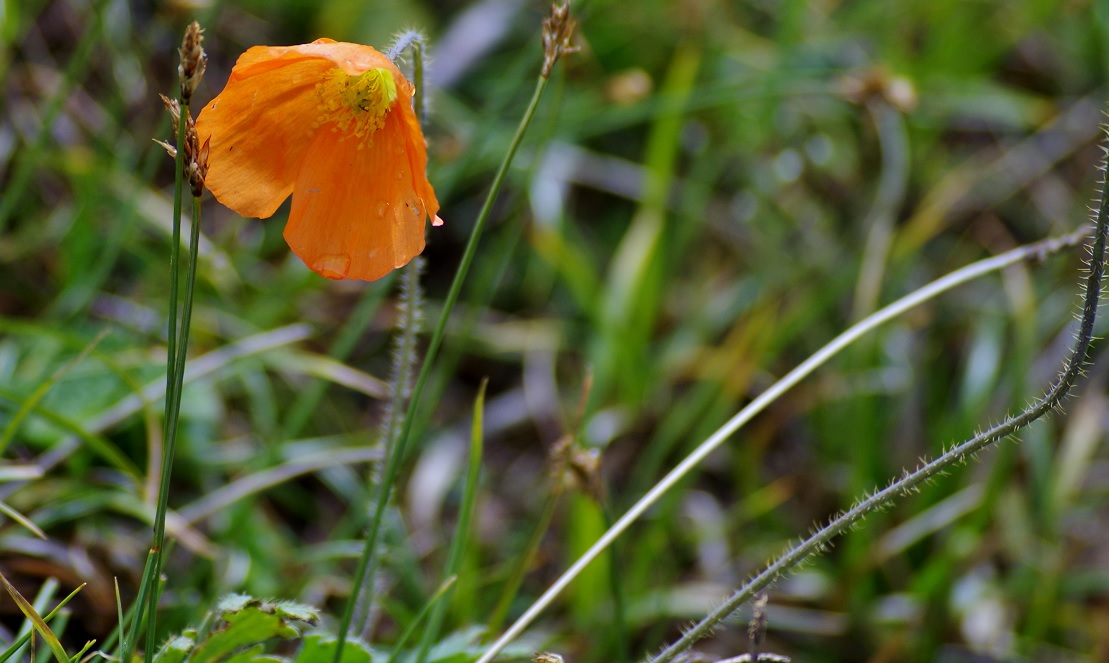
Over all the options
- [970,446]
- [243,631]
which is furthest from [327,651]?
[970,446]

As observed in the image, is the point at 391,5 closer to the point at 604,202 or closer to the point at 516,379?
the point at 604,202

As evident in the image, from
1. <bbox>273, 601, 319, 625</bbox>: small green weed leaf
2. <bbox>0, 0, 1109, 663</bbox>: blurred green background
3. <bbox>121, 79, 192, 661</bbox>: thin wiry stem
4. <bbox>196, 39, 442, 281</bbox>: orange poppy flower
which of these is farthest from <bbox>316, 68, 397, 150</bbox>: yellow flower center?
<bbox>273, 601, 319, 625</bbox>: small green weed leaf

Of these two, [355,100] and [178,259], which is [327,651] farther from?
[355,100]

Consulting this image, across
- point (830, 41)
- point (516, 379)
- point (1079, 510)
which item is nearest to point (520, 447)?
point (516, 379)

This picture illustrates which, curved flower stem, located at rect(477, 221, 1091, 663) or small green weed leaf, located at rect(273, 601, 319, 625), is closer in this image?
small green weed leaf, located at rect(273, 601, 319, 625)

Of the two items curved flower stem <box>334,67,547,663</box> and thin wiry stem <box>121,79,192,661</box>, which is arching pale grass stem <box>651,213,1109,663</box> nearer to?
curved flower stem <box>334,67,547,663</box>

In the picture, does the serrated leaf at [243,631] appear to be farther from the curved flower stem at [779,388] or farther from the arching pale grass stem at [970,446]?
the arching pale grass stem at [970,446]

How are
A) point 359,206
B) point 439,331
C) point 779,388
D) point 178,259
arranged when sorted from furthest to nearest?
point 779,388 < point 359,206 < point 439,331 < point 178,259
